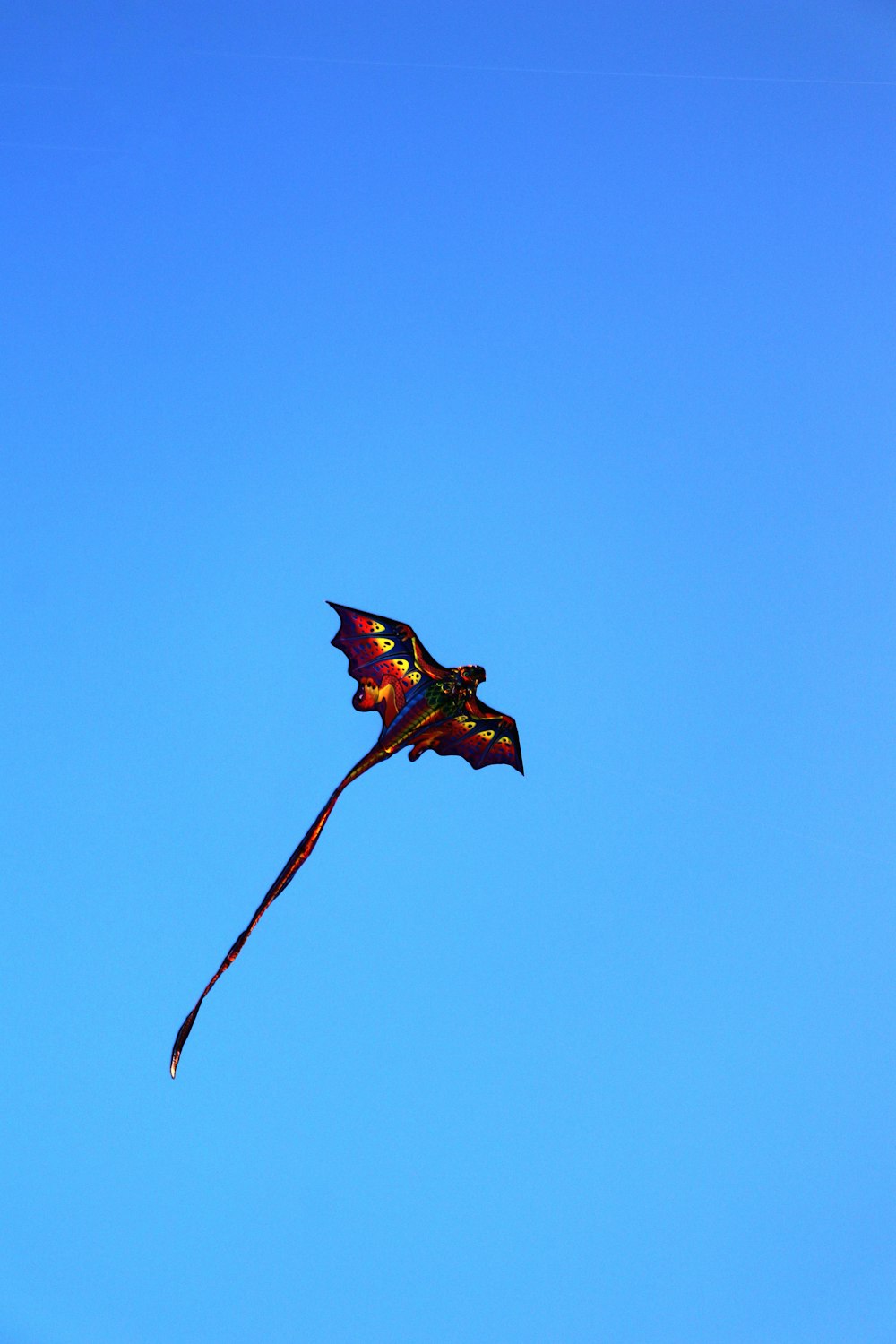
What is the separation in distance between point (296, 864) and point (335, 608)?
3.02m

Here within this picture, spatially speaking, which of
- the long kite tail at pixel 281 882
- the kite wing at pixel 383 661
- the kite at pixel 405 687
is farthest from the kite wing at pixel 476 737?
the long kite tail at pixel 281 882

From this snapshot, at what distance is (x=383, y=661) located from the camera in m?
11.1

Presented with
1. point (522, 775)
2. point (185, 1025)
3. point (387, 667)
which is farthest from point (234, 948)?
point (522, 775)

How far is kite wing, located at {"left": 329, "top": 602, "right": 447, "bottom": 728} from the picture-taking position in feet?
36.1

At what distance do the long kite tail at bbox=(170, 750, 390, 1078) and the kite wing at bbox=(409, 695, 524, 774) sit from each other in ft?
3.34

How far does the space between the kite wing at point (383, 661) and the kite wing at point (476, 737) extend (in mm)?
498

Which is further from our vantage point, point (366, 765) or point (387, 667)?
point (387, 667)

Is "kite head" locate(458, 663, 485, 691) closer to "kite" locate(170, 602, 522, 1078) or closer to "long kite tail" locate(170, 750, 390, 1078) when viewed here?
"kite" locate(170, 602, 522, 1078)

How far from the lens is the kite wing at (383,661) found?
1100 cm

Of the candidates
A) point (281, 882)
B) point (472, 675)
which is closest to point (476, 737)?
point (472, 675)

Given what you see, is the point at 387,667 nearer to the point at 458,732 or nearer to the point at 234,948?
the point at 458,732

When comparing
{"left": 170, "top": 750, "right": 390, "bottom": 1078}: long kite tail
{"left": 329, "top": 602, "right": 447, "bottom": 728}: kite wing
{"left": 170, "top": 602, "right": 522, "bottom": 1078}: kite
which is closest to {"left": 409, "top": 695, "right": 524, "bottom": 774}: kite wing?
{"left": 170, "top": 602, "right": 522, "bottom": 1078}: kite

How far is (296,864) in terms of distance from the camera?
9.17m

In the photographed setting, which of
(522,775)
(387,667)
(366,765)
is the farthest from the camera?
(522,775)
